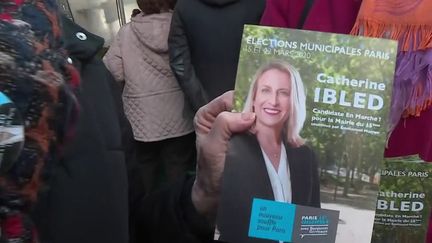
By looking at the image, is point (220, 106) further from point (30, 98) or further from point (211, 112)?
point (30, 98)

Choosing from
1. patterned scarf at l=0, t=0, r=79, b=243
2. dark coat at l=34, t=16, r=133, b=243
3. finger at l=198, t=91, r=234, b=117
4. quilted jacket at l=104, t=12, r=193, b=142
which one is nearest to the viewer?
patterned scarf at l=0, t=0, r=79, b=243

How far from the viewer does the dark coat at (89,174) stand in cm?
100

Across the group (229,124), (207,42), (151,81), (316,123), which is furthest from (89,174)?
(151,81)

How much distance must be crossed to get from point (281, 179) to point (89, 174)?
1.06 ft

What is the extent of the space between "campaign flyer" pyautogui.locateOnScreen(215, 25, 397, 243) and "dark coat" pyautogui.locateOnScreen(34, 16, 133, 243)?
0.21m

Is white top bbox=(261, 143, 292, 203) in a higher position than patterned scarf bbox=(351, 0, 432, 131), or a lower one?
lower

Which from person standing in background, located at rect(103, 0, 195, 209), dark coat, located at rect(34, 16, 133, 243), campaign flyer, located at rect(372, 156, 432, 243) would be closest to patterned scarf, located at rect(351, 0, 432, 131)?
campaign flyer, located at rect(372, 156, 432, 243)

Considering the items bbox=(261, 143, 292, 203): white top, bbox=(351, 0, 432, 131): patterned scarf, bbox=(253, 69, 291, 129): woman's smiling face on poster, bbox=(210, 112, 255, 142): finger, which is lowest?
bbox=(261, 143, 292, 203): white top

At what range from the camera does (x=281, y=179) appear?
1143 mm

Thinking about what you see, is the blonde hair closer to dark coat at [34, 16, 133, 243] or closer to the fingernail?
the fingernail

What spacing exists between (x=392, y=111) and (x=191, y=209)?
0.47m

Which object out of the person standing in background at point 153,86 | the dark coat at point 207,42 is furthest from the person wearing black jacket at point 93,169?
the person standing in background at point 153,86

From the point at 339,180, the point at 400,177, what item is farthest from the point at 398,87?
the point at 339,180

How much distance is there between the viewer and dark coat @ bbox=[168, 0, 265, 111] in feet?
9.43
